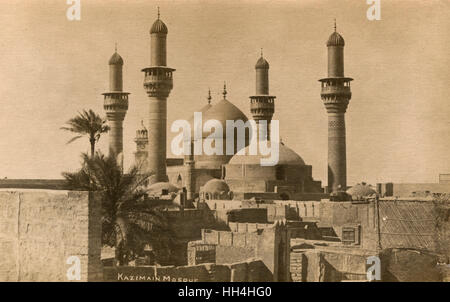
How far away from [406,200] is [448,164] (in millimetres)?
1887

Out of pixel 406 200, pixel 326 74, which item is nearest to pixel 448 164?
pixel 406 200

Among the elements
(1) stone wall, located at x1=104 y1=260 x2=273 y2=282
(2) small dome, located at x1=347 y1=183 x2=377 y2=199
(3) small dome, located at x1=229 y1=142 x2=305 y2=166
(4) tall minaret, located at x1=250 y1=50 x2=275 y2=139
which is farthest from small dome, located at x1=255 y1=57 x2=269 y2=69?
(1) stone wall, located at x1=104 y1=260 x2=273 y2=282

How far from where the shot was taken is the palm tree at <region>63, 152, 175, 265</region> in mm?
16234

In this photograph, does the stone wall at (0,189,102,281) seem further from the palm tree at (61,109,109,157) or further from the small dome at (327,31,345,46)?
the small dome at (327,31,345,46)

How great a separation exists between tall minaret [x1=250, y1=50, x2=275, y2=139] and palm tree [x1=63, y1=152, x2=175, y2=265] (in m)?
27.7

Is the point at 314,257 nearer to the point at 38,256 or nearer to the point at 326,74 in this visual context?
the point at 38,256

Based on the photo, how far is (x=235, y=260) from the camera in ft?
65.9

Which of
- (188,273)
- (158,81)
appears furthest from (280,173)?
(188,273)

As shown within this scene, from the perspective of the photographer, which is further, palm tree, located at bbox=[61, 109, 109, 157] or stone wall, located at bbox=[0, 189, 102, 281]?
palm tree, located at bbox=[61, 109, 109, 157]

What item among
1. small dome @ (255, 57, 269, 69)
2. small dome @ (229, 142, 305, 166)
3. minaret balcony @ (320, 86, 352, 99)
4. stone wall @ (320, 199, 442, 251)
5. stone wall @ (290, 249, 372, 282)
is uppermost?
small dome @ (255, 57, 269, 69)

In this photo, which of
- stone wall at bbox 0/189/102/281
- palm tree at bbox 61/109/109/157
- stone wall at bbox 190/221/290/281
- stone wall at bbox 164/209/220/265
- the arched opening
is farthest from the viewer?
the arched opening

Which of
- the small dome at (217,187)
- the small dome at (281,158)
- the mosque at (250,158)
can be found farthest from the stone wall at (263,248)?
the small dome at (281,158)

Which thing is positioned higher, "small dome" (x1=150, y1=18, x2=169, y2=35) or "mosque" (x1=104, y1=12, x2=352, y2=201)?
"small dome" (x1=150, y1=18, x2=169, y2=35)

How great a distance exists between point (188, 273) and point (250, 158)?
79.6 ft
